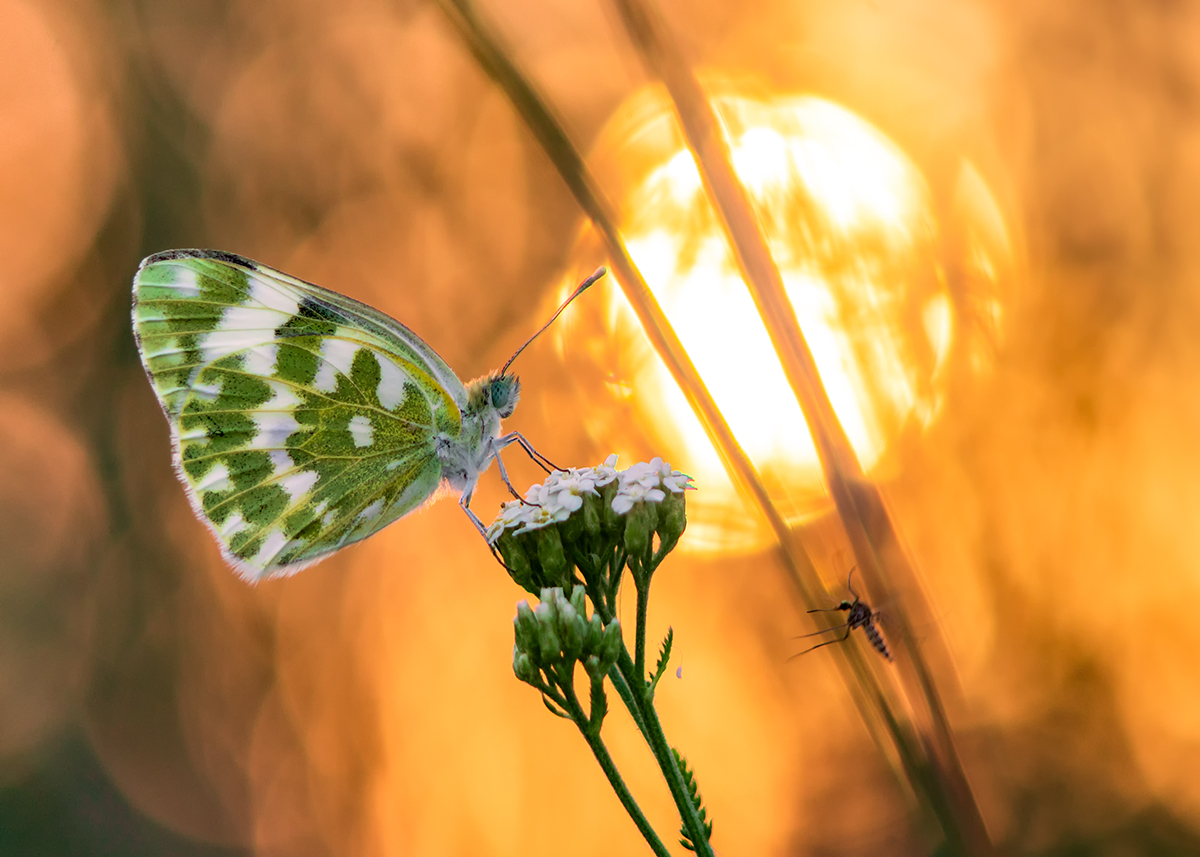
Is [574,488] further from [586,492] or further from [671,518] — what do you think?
[671,518]

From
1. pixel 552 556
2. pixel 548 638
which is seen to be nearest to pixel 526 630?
pixel 548 638

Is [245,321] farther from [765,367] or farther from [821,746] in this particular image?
[821,746]

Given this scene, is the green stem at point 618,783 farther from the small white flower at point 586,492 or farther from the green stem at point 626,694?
the small white flower at point 586,492

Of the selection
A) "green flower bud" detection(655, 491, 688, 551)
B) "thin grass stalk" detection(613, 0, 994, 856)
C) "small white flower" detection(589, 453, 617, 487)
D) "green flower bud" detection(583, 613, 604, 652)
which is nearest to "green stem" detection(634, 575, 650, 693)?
"green flower bud" detection(583, 613, 604, 652)

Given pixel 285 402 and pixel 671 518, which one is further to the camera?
pixel 285 402

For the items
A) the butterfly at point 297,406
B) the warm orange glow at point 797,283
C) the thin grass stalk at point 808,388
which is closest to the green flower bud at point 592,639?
the warm orange glow at point 797,283

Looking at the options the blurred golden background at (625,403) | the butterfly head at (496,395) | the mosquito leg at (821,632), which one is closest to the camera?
the mosquito leg at (821,632)

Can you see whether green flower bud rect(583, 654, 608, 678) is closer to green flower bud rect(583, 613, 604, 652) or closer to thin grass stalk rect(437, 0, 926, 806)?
green flower bud rect(583, 613, 604, 652)
